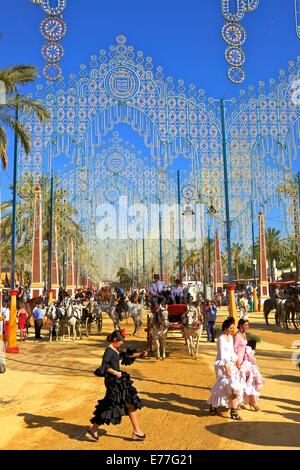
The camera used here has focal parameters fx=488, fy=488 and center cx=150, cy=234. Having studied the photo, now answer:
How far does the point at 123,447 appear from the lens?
22.1 ft

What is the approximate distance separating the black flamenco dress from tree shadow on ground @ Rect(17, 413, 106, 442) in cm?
56

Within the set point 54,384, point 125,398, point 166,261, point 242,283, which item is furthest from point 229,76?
point 242,283

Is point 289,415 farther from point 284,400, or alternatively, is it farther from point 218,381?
point 218,381

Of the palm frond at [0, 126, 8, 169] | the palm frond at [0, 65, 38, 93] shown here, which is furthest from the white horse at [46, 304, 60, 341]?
the palm frond at [0, 65, 38, 93]

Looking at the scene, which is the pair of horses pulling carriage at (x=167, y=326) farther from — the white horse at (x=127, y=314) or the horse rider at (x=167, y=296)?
the white horse at (x=127, y=314)

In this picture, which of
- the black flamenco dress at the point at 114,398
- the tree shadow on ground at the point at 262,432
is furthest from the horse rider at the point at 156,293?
the black flamenco dress at the point at 114,398

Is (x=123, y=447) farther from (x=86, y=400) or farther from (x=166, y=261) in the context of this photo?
(x=166, y=261)

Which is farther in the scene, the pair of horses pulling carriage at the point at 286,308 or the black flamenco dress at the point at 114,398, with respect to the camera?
the pair of horses pulling carriage at the point at 286,308

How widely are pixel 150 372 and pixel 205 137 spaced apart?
12.7m

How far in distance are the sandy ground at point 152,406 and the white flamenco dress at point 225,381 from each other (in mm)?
333

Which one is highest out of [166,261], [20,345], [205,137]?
[205,137]

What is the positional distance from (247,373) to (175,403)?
171 centimetres

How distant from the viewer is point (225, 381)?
325 inches

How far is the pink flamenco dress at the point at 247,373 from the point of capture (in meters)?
8.57
